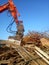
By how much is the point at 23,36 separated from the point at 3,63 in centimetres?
874

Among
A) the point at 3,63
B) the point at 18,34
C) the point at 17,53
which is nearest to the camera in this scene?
the point at 3,63

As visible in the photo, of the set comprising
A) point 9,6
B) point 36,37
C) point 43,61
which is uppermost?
point 9,6

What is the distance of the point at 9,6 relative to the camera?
17.8 m

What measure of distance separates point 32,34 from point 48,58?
695 centimetres

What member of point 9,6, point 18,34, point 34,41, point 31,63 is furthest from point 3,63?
point 9,6

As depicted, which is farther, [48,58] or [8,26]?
[8,26]

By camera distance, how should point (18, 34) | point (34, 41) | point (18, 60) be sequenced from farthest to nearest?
point (18, 34)
point (34, 41)
point (18, 60)

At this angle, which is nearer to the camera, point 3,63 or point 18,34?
point 3,63

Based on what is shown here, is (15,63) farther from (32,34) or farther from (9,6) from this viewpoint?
(9,6)

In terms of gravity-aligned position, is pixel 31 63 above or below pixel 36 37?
below

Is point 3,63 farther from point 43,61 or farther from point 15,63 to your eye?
point 43,61

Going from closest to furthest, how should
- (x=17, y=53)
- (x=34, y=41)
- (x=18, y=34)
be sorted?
1. (x=17, y=53)
2. (x=34, y=41)
3. (x=18, y=34)

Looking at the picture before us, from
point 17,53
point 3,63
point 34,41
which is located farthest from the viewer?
point 34,41

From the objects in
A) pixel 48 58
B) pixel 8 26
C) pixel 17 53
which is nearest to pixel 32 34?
pixel 8 26
